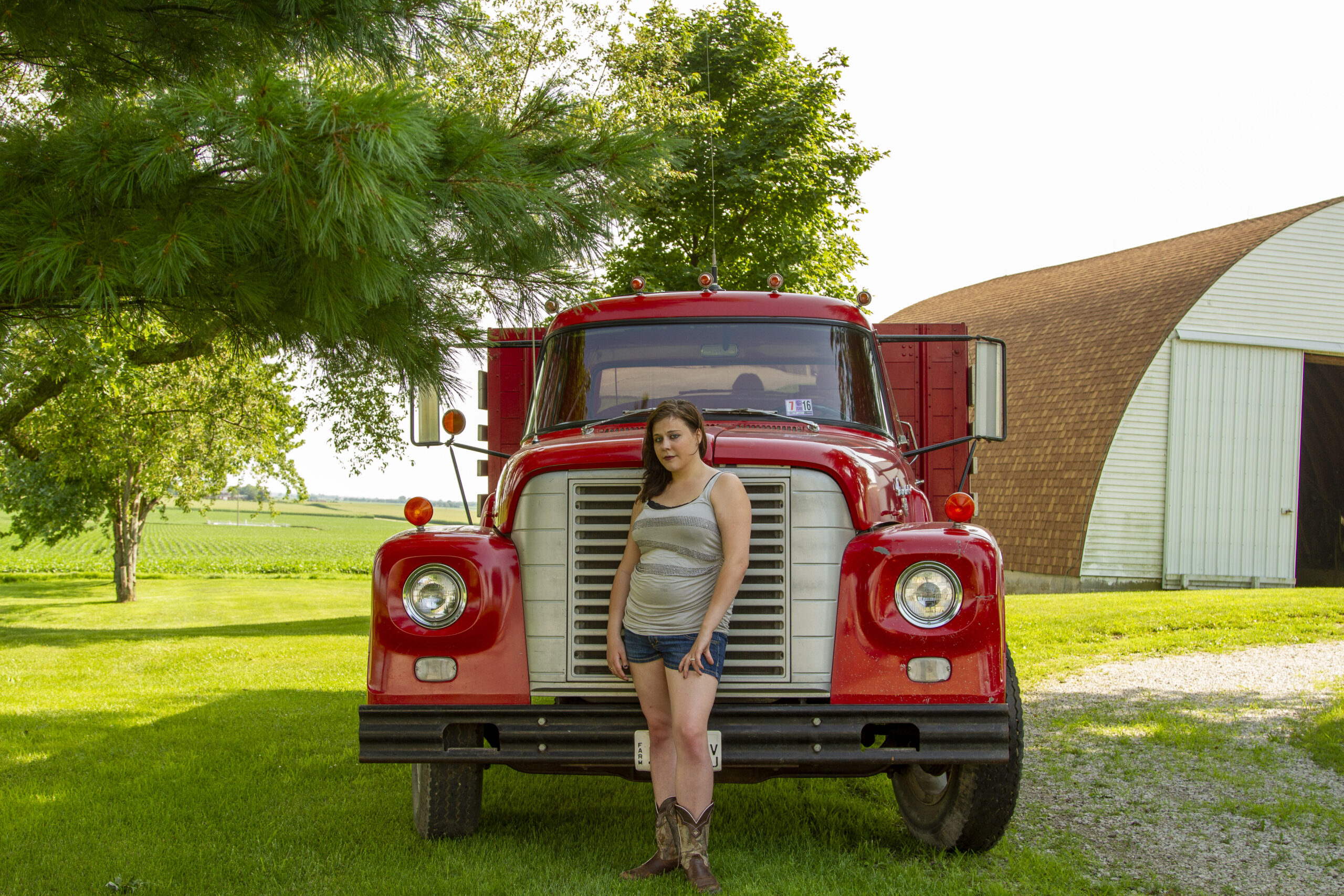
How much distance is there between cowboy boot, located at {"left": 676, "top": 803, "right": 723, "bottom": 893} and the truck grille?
20.6 inches

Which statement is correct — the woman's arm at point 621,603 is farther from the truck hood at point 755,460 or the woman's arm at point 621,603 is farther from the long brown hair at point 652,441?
the truck hood at point 755,460

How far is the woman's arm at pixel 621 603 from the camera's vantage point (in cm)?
428

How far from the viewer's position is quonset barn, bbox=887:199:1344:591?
20.5 m

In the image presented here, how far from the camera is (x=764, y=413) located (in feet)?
17.2

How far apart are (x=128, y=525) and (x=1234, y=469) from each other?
2472 cm

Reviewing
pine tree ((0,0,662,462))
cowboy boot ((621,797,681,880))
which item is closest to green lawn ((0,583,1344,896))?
cowboy boot ((621,797,681,880))

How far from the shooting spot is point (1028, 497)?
21953mm

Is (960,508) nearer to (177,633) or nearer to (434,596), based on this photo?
(434,596)

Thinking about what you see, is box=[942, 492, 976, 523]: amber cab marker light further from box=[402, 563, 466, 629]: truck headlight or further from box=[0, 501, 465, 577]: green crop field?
box=[0, 501, 465, 577]: green crop field

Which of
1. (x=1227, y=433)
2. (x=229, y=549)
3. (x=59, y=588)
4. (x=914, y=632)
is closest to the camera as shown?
(x=914, y=632)

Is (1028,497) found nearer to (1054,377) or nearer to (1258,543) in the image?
(1054,377)

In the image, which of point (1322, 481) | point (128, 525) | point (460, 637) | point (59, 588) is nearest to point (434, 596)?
point (460, 637)

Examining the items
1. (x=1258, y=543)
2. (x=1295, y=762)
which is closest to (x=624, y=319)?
(x=1295, y=762)

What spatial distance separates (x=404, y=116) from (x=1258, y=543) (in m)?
21.0
